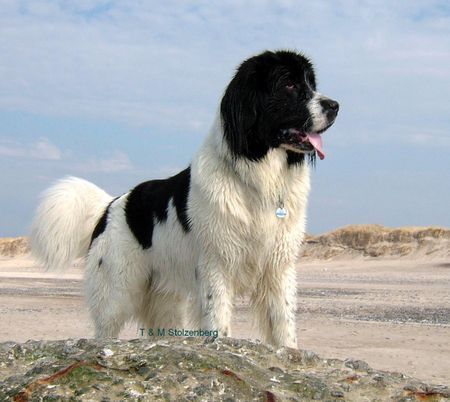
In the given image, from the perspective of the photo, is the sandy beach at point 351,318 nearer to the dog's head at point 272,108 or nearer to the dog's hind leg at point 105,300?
the dog's hind leg at point 105,300

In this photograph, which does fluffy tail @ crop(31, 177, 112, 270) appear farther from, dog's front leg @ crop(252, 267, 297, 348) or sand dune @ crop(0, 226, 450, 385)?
dog's front leg @ crop(252, 267, 297, 348)

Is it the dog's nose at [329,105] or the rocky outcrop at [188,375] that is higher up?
the dog's nose at [329,105]

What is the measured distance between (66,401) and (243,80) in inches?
120

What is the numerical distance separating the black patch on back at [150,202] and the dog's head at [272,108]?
0.61 meters

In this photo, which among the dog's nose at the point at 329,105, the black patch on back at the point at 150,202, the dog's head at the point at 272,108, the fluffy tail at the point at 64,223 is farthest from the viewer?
the fluffy tail at the point at 64,223

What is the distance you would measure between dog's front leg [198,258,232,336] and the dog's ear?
78 cm

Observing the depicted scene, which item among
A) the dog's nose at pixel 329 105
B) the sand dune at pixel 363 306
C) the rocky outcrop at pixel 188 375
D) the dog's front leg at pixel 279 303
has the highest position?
the dog's nose at pixel 329 105

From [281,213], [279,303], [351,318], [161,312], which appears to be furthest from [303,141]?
[351,318]

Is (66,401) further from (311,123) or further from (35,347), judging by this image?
(311,123)

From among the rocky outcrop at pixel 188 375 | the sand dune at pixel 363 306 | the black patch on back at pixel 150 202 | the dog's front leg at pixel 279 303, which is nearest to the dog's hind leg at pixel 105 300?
the black patch on back at pixel 150 202

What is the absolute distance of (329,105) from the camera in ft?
15.7

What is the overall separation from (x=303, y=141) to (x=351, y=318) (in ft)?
27.1

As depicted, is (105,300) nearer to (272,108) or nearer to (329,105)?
(272,108)

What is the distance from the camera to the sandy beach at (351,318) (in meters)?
8.70
